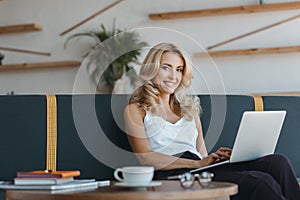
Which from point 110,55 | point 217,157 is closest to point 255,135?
point 217,157

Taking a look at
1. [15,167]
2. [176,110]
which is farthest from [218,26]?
[15,167]

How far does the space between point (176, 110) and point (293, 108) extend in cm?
69

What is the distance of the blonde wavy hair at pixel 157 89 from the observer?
245 centimetres

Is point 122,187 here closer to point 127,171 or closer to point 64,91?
point 127,171

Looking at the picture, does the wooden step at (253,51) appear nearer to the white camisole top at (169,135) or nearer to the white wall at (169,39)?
the white wall at (169,39)

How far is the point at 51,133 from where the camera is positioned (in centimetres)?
252

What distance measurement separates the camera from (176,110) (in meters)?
2.54

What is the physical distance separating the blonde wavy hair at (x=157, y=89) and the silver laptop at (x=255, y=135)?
1.37 feet

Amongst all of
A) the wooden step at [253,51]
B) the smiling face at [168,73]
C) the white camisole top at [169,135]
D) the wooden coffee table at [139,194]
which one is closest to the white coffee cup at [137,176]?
the wooden coffee table at [139,194]

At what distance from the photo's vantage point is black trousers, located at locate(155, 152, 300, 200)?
187 cm

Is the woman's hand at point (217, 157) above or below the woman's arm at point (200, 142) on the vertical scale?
below

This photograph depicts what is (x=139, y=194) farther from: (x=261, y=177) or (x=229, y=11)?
(x=229, y=11)

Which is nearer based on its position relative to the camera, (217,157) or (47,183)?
(47,183)

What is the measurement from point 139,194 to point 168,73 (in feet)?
3.68
